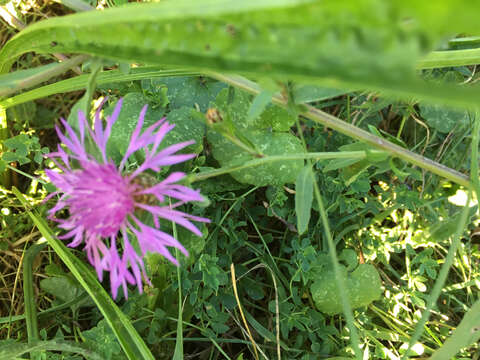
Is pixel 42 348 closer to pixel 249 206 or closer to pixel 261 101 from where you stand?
pixel 249 206

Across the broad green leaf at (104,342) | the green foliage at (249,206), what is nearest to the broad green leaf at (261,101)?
the green foliage at (249,206)

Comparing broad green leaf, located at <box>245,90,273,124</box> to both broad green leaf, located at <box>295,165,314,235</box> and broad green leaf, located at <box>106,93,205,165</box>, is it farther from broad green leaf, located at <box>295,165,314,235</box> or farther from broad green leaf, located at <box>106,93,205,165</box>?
broad green leaf, located at <box>106,93,205,165</box>

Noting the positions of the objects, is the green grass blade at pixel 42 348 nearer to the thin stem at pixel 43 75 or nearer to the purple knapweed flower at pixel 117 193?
the purple knapweed flower at pixel 117 193

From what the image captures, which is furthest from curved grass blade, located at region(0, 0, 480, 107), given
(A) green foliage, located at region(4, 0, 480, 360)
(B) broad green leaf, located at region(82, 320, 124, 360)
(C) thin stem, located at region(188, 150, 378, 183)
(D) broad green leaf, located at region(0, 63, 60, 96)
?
(B) broad green leaf, located at region(82, 320, 124, 360)

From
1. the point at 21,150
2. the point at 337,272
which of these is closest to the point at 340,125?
the point at 337,272

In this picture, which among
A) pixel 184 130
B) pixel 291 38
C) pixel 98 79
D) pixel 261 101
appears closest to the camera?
pixel 291 38
